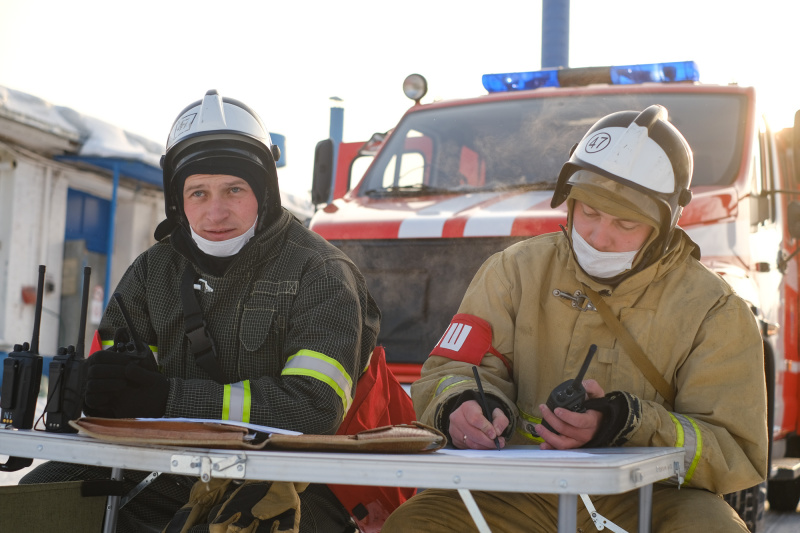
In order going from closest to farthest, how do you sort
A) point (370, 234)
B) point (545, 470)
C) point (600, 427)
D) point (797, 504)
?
point (545, 470)
point (600, 427)
point (370, 234)
point (797, 504)

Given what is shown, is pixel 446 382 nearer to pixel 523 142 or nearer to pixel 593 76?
pixel 523 142

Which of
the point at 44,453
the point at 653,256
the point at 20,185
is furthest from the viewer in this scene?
the point at 20,185

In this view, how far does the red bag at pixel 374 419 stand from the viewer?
105 inches

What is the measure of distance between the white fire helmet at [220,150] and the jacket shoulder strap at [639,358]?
3.70 feet

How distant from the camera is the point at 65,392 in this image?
2244mm

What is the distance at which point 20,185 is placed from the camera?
1245 centimetres

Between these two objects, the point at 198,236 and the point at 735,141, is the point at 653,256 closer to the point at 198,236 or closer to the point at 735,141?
the point at 198,236

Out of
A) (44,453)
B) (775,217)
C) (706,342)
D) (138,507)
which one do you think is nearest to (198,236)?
(138,507)

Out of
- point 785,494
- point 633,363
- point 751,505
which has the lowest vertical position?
point 785,494

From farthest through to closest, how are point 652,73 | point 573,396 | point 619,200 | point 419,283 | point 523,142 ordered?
point 652,73 → point 523,142 → point 419,283 → point 619,200 → point 573,396

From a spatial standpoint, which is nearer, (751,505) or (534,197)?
(751,505)

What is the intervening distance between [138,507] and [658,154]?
1934 mm

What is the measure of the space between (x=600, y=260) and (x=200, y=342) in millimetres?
1250

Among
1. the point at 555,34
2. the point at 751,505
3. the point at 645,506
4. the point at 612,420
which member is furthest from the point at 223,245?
the point at 555,34
